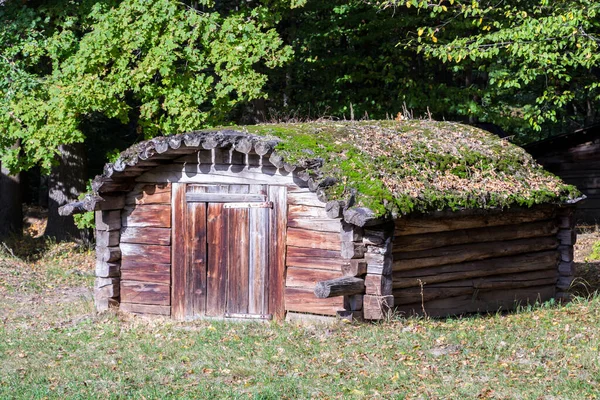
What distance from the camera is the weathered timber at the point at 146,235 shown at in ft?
38.8

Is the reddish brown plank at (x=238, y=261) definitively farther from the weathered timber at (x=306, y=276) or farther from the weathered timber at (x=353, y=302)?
the weathered timber at (x=353, y=302)

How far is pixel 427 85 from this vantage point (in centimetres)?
1992

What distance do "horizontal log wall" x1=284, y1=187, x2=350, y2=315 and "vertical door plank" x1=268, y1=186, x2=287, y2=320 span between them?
2.9 inches

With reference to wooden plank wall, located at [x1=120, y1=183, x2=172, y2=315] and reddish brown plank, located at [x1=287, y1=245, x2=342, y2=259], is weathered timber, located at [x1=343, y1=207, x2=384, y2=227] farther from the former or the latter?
wooden plank wall, located at [x1=120, y1=183, x2=172, y2=315]

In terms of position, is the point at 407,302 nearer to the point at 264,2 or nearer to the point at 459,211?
the point at 459,211

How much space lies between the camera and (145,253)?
12016 millimetres

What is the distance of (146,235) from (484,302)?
Answer: 5.15 metres

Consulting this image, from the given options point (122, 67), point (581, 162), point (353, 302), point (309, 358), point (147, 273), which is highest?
point (122, 67)

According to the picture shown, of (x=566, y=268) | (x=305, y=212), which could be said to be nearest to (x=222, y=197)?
(x=305, y=212)

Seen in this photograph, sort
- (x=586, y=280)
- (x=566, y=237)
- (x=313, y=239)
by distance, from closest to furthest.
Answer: (x=313, y=239), (x=566, y=237), (x=586, y=280)

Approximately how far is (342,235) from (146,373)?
3101 mm

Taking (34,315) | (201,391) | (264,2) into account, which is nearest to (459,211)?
(201,391)

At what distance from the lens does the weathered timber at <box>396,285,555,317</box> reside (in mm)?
11312

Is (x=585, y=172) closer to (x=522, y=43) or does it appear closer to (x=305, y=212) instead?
(x=522, y=43)
